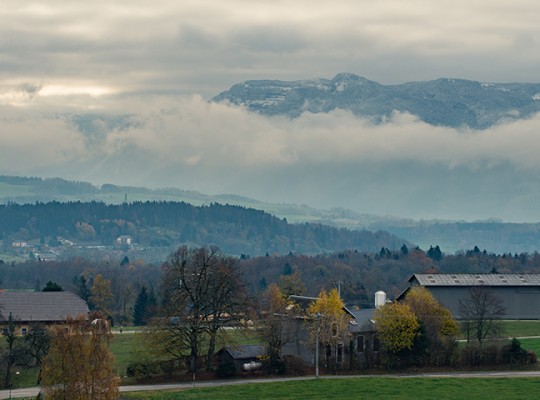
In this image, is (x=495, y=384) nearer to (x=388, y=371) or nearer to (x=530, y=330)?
(x=388, y=371)

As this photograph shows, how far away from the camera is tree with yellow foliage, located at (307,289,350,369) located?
95.8 metres

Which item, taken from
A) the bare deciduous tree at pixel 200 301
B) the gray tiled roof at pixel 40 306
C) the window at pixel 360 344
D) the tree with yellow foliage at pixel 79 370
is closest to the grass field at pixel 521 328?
the window at pixel 360 344

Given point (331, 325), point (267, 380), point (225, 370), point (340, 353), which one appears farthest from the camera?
point (340, 353)

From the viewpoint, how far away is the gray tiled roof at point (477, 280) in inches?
5212

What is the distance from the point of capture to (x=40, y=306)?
114000 millimetres

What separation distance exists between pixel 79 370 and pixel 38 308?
4548 cm

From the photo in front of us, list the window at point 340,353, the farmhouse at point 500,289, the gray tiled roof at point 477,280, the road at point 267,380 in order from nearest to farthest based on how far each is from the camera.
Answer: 1. the road at point 267,380
2. the window at point 340,353
3. the farmhouse at point 500,289
4. the gray tiled roof at point 477,280

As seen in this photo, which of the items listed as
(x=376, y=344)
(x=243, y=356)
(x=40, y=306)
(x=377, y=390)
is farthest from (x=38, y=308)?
(x=377, y=390)

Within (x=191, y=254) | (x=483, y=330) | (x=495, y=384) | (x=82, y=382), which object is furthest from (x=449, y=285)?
(x=82, y=382)

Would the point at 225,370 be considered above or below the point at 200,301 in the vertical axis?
below

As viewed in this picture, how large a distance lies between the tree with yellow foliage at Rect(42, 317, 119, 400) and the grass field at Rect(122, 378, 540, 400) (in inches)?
334

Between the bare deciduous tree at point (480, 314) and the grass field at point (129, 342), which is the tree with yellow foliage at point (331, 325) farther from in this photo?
the bare deciduous tree at point (480, 314)

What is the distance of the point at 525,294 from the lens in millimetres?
134500

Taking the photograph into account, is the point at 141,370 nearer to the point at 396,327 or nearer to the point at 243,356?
the point at 243,356
